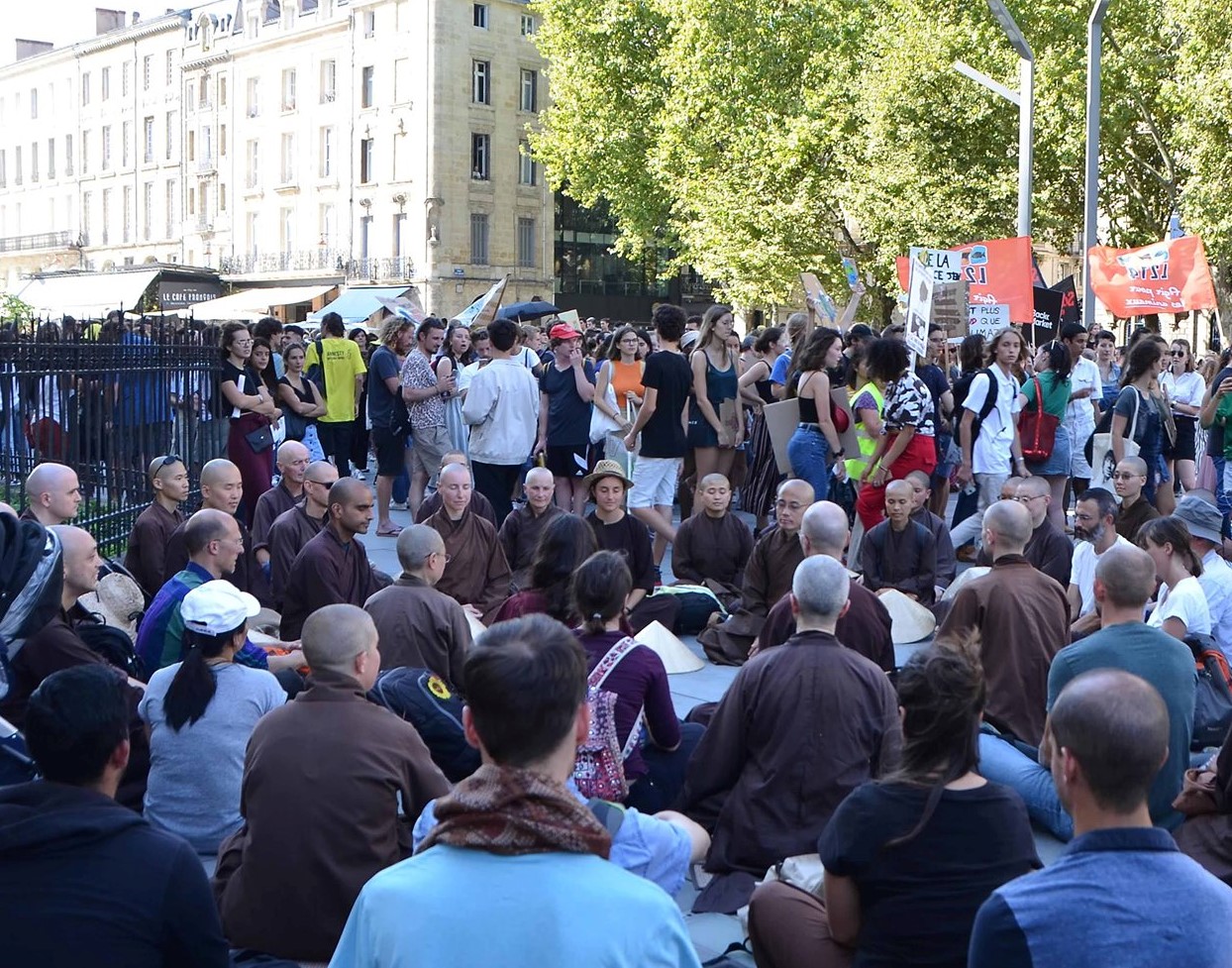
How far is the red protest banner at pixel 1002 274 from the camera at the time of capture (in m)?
15.5

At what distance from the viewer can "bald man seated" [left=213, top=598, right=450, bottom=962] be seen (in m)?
4.25

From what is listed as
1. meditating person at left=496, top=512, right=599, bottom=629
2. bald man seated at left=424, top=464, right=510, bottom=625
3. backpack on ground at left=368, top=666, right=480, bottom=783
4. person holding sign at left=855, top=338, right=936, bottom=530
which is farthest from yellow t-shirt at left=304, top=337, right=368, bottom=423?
backpack on ground at left=368, top=666, right=480, bottom=783

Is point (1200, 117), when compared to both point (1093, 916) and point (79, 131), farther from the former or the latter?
point (79, 131)

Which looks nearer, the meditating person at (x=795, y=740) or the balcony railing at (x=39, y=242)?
the meditating person at (x=795, y=740)

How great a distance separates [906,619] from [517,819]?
7.10 metres

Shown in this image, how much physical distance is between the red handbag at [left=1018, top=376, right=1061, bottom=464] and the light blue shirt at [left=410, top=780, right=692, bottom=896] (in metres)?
8.61

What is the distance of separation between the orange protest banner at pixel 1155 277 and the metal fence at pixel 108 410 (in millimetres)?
10284

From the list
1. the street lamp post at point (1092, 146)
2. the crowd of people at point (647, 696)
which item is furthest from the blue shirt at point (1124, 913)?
the street lamp post at point (1092, 146)

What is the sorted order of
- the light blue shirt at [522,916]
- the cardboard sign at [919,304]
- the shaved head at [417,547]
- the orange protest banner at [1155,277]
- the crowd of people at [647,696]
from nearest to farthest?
1. the light blue shirt at [522,916]
2. the crowd of people at [647,696]
3. the shaved head at [417,547]
4. the cardboard sign at [919,304]
5. the orange protest banner at [1155,277]

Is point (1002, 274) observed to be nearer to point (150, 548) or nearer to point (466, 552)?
point (466, 552)

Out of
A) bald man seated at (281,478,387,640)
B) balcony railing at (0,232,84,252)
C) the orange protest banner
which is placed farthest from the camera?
balcony railing at (0,232,84,252)

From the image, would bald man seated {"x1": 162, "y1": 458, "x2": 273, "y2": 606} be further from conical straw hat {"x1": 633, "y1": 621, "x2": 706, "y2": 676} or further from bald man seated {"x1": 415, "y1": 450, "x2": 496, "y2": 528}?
conical straw hat {"x1": 633, "y1": 621, "x2": 706, "y2": 676}

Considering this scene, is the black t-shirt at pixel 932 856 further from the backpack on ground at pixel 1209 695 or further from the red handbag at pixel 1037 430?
the red handbag at pixel 1037 430

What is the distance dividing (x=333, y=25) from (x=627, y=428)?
55.2 meters
